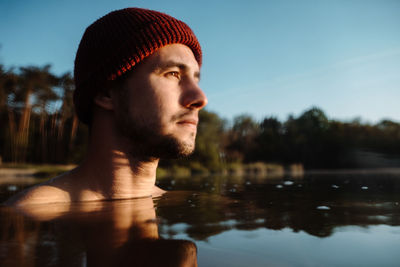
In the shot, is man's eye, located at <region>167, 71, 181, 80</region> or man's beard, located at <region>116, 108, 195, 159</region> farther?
man's eye, located at <region>167, 71, 181, 80</region>

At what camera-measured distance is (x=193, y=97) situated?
7.59ft

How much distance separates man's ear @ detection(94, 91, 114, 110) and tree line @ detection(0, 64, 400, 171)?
67.6ft

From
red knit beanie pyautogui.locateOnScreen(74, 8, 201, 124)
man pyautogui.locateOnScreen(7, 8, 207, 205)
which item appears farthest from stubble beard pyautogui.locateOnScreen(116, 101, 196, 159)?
red knit beanie pyautogui.locateOnScreen(74, 8, 201, 124)

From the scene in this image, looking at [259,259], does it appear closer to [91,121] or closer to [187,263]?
[187,263]

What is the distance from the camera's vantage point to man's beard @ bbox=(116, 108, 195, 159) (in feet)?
7.59

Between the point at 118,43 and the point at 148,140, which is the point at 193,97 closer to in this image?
the point at 148,140

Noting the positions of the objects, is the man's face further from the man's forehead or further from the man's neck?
the man's neck

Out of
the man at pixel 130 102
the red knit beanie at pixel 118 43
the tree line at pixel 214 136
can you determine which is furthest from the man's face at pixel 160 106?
the tree line at pixel 214 136

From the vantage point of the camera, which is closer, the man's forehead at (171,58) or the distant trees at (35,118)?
the man's forehead at (171,58)

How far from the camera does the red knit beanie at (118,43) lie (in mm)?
2443

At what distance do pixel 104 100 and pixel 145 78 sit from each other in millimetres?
469

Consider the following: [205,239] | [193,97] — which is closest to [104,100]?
[193,97]

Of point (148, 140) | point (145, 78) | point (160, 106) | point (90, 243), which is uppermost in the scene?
point (145, 78)

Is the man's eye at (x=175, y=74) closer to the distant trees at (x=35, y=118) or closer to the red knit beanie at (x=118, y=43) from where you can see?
the red knit beanie at (x=118, y=43)
